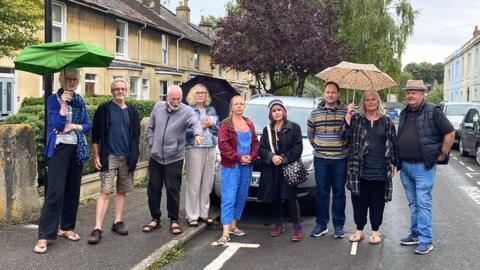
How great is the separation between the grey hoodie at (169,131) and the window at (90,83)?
15.3m

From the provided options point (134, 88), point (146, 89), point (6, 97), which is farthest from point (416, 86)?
Answer: point (146, 89)

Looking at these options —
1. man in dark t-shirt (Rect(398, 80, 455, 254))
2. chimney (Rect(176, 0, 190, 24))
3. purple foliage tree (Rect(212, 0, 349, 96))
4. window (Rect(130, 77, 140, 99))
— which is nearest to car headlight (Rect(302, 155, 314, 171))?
man in dark t-shirt (Rect(398, 80, 455, 254))

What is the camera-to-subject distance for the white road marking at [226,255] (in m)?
5.62

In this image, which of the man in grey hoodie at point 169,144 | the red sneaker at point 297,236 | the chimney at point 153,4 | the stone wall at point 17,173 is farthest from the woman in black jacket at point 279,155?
the chimney at point 153,4

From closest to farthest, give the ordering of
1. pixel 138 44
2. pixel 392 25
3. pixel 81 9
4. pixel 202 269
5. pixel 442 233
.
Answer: pixel 202 269 → pixel 442 233 → pixel 81 9 → pixel 138 44 → pixel 392 25

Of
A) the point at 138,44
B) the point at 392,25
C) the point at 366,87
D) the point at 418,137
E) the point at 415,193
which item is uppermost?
the point at 392,25

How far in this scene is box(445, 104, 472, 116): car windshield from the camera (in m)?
22.8

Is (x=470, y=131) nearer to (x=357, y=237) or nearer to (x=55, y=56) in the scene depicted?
(x=357, y=237)

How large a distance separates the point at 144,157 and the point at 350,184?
5804 millimetres

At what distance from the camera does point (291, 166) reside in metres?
6.57

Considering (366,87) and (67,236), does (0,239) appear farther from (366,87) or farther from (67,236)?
(366,87)

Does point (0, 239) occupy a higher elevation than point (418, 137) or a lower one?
lower

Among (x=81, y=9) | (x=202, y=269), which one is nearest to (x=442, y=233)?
(x=202, y=269)

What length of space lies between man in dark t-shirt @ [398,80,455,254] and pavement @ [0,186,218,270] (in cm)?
283
